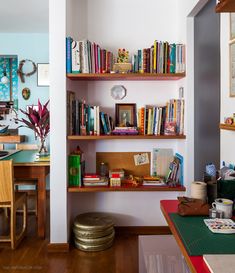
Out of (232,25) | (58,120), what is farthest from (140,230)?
(232,25)

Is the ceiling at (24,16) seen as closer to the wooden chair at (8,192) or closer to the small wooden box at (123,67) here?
the small wooden box at (123,67)

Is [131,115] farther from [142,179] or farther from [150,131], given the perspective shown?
[142,179]

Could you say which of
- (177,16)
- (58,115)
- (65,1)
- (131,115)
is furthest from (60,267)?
(177,16)

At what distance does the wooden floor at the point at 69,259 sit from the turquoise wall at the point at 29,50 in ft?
8.61

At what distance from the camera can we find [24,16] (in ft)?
13.9

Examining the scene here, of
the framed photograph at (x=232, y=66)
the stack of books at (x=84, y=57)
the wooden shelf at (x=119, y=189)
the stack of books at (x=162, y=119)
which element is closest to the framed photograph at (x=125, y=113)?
the stack of books at (x=162, y=119)

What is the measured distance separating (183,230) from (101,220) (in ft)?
5.42

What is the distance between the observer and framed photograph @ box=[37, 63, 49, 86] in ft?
16.9

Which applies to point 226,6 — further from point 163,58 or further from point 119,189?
point 119,189

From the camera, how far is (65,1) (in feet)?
8.95

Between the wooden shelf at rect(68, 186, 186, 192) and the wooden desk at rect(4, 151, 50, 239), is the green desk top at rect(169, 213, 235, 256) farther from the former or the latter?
the wooden desk at rect(4, 151, 50, 239)

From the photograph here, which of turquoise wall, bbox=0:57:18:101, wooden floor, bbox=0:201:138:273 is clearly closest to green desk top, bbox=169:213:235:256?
wooden floor, bbox=0:201:138:273

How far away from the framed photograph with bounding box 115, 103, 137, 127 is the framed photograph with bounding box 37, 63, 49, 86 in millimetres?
2479

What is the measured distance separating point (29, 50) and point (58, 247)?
346 centimetres
